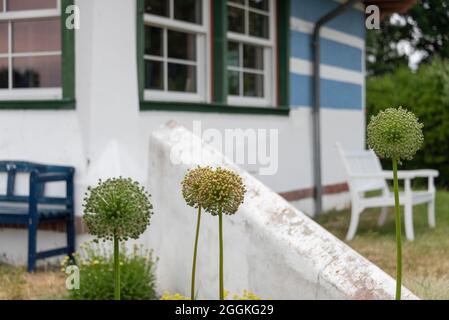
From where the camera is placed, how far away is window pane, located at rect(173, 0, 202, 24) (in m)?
5.71

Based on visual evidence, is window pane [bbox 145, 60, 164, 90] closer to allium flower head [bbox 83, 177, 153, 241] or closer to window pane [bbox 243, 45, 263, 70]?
window pane [bbox 243, 45, 263, 70]

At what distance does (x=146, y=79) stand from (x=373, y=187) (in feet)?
7.85

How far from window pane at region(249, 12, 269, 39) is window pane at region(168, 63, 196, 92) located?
3.85 feet

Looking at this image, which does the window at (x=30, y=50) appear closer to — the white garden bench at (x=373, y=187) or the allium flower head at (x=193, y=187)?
the white garden bench at (x=373, y=187)

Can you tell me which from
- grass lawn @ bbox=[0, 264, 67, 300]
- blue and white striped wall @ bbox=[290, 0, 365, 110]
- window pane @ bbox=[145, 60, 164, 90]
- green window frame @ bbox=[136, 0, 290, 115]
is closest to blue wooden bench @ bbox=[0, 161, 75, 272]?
grass lawn @ bbox=[0, 264, 67, 300]

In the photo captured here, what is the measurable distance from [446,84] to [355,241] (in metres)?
4.97

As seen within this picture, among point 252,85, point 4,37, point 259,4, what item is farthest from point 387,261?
point 259,4

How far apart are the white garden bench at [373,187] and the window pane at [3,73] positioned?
9.36 ft

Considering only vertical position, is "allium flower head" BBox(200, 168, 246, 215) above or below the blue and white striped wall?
below
